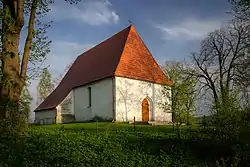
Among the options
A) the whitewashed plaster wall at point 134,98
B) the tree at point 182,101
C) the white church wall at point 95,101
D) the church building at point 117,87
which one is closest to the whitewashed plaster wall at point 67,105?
the church building at point 117,87

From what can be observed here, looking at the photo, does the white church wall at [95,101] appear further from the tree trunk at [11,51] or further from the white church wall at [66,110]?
the tree trunk at [11,51]

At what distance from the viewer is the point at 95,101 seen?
110 feet

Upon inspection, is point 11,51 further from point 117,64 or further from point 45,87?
point 45,87

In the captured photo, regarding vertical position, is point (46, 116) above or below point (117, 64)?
below

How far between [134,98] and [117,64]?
3.38 metres

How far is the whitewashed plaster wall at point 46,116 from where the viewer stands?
38156mm

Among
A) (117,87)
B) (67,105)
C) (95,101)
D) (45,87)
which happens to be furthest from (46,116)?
(45,87)

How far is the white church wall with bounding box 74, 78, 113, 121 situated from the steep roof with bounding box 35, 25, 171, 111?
0.64 meters

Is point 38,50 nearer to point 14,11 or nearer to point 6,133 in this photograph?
point 14,11

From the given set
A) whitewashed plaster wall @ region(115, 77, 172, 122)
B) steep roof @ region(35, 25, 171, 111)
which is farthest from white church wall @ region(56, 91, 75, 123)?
whitewashed plaster wall @ region(115, 77, 172, 122)

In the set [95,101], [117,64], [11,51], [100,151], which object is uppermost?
[117,64]

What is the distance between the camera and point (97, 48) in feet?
131

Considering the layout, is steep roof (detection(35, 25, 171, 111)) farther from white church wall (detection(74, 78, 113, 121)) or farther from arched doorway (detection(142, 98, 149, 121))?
arched doorway (detection(142, 98, 149, 121))

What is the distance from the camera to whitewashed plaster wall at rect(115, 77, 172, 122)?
30719 mm
